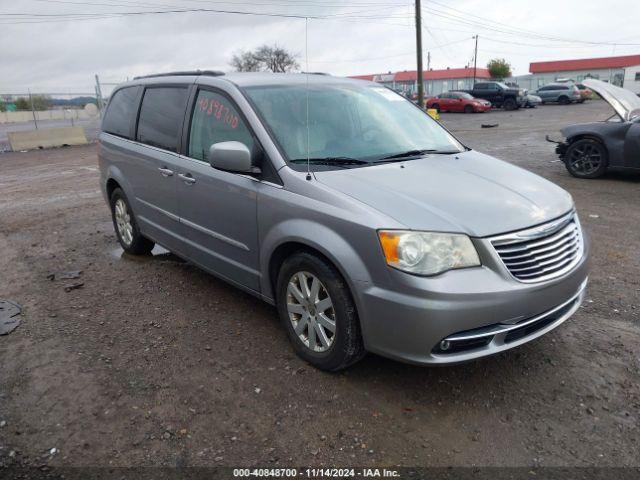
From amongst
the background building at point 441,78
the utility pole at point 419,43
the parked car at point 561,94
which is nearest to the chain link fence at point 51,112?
the utility pole at point 419,43

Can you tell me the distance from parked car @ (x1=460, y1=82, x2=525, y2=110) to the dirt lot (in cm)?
3326

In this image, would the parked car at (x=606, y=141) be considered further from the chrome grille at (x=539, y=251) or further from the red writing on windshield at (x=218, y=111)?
the red writing on windshield at (x=218, y=111)

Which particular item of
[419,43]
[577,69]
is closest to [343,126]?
[419,43]

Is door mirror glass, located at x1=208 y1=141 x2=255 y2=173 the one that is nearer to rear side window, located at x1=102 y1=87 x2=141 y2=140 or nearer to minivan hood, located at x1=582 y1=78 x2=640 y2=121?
rear side window, located at x1=102 y1=87 x2=141 y2=140

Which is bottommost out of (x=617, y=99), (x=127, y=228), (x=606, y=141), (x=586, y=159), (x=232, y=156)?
(x=586, y=159)

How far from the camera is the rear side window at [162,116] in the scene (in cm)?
437

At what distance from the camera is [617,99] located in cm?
912

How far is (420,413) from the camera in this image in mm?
2934

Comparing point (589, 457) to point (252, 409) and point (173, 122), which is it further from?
point (173, 122)

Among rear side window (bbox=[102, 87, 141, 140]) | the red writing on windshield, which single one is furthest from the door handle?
rear side window (bbox=[102, 87, 141, 140])

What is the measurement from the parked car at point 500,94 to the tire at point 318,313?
3565 cm

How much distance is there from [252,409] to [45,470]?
1.06 m

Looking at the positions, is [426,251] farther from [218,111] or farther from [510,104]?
[510,104]

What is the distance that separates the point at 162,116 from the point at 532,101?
37519 millimetres
